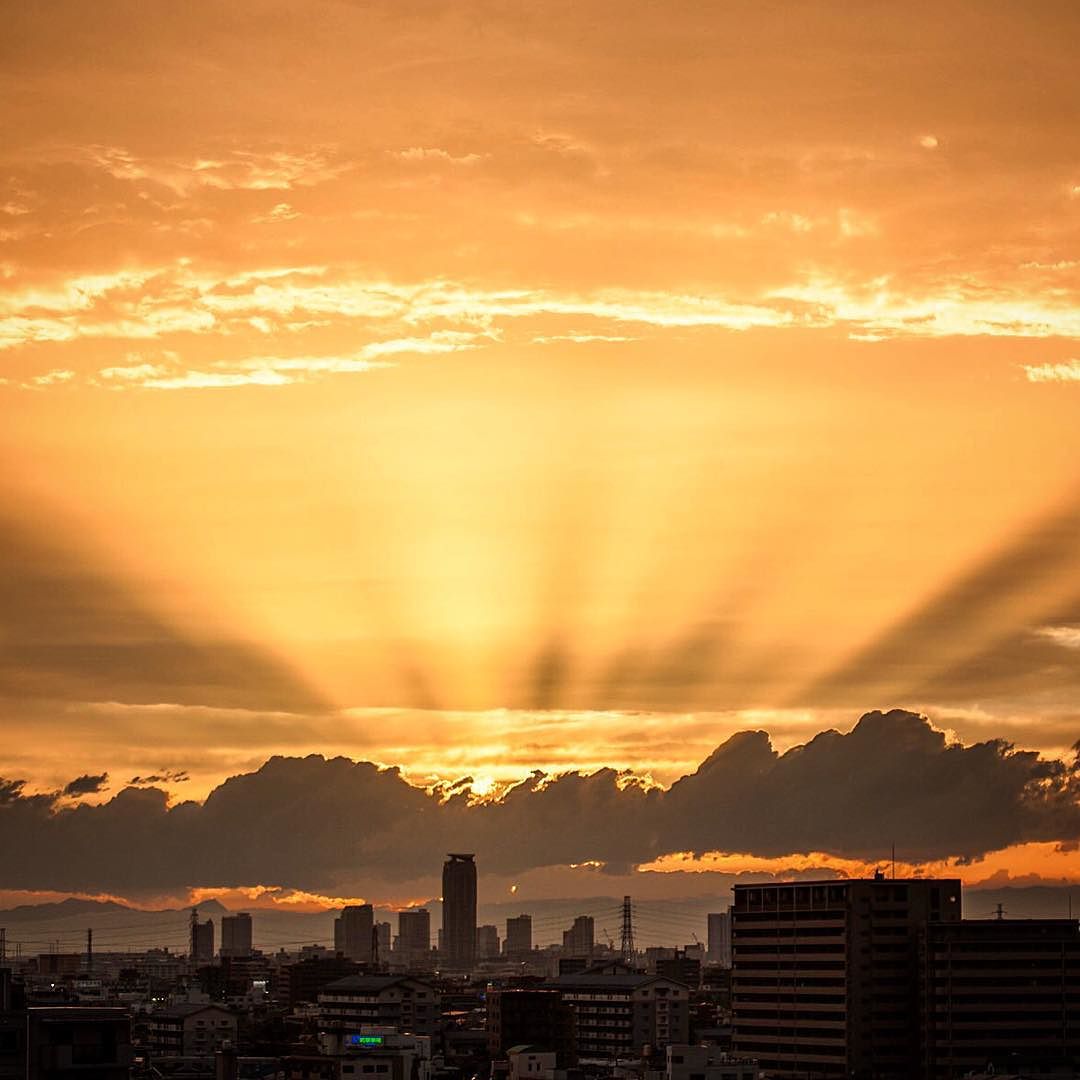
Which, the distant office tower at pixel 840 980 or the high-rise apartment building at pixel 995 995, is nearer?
the high-rise apartment building at pixel 995 995

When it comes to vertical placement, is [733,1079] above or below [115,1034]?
below

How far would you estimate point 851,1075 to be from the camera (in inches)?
6594

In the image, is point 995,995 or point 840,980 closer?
point 995,995

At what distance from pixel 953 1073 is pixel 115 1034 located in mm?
104882

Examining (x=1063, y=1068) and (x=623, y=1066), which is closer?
(x=1063, y=1068)

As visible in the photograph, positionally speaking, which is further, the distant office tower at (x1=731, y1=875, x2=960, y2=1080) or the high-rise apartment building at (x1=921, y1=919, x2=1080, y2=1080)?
the distant office tower at (x1=731, y1=875, x2=960, y2=1080)

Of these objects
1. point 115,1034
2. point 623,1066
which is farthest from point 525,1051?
point 115,1034

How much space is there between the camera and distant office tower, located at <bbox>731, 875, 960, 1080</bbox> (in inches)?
6757

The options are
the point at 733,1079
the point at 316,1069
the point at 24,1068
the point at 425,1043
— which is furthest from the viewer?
the point at 425,1043

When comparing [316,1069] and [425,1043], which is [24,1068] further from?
[425,1043]

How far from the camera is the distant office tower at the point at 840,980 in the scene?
172m

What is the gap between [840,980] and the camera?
173m

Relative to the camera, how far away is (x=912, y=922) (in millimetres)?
176000

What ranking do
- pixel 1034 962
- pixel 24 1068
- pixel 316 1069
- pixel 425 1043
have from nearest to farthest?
pixel 24 1068 → pixel 316 1069 → pixel 1034 962 → pixel 425 1043
